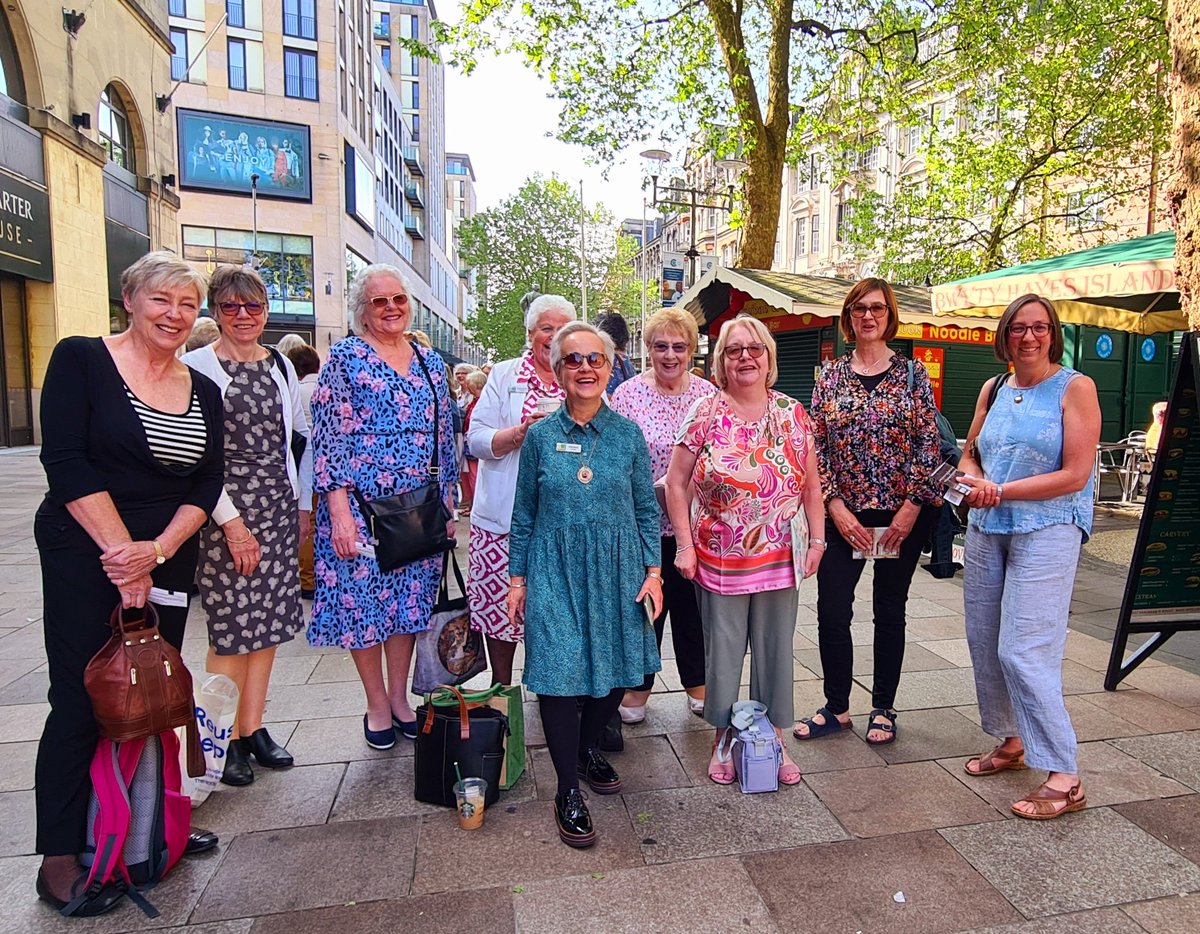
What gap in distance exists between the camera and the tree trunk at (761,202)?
36.8ft

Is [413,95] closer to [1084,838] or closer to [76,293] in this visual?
[76,293]

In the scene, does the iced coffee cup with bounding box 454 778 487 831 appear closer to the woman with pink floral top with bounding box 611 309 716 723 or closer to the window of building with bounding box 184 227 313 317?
the woman with pink floral top with bounding box 611 309 716 723

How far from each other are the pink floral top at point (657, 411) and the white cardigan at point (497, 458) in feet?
1.65

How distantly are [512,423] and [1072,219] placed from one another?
20588mm

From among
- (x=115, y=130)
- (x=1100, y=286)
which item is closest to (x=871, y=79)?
(x=1100, y=286)

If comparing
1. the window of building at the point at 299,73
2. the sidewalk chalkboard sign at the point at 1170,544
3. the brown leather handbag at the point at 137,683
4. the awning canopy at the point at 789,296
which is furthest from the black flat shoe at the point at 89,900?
the window of building at the point at 299,73

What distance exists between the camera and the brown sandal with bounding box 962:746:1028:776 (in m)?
3.11

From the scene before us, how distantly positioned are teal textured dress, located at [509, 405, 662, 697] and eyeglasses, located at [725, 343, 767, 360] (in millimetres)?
577

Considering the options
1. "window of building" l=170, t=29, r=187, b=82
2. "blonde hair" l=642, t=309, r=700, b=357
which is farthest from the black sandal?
"window of building" l=170, t=29, r=187, b=82

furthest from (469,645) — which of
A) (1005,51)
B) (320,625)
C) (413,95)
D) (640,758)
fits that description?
(413,95)

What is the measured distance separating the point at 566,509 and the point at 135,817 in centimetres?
168

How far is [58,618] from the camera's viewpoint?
2.25 metres

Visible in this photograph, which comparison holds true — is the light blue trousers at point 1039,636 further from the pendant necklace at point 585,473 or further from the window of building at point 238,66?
the window of building at point 238,66

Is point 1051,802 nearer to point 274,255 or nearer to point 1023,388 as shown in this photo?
point 1023,388
